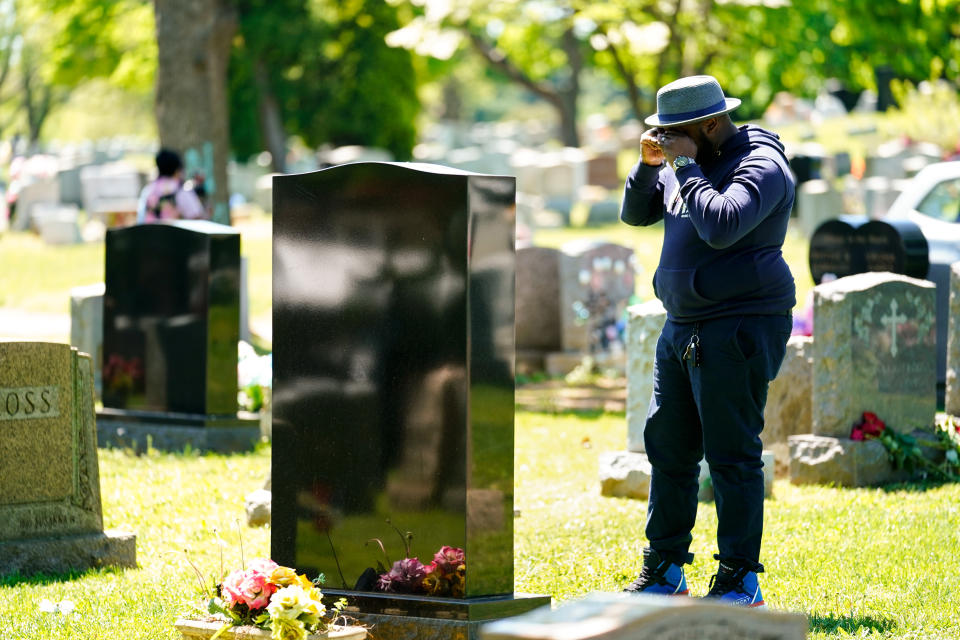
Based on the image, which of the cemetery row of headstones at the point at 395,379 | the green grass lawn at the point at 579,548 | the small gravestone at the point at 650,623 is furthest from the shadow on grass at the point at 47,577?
the small gravestone at the point at 650,623

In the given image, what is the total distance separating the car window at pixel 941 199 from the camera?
13250 mm

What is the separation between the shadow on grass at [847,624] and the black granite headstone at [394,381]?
117cm

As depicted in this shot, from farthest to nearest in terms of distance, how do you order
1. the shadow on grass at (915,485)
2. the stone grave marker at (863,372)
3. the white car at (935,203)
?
the white car at (935,203) < the stone grave marker at (863,372) < the shadow on grass at (915,485)

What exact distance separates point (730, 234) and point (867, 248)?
6.66 metres

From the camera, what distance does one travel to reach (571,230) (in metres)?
27.5

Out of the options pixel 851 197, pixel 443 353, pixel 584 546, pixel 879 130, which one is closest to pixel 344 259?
pixel 443 353

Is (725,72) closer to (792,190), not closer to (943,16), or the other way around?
(943,16)

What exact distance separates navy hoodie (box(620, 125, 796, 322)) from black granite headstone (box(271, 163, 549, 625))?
2.19 feet

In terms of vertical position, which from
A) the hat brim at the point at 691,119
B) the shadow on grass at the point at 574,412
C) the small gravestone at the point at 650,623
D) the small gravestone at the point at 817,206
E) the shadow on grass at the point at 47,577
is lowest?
the shadow on grass at the point at 47,577

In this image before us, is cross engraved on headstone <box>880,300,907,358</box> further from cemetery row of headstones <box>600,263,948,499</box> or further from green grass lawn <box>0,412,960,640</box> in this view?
green grass lawn <box>0,412,960,640</box>

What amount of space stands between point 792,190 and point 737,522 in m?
1.19

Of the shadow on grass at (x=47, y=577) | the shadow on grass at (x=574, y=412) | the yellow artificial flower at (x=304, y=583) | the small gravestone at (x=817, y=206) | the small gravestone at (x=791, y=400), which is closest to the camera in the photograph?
the yellow artificial flower at (x=304, y=583)

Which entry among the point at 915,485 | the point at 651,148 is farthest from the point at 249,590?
the point at 915,485

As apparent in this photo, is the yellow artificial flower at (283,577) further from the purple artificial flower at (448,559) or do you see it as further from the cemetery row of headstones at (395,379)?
→ the purple artificial flower at (448,559)
